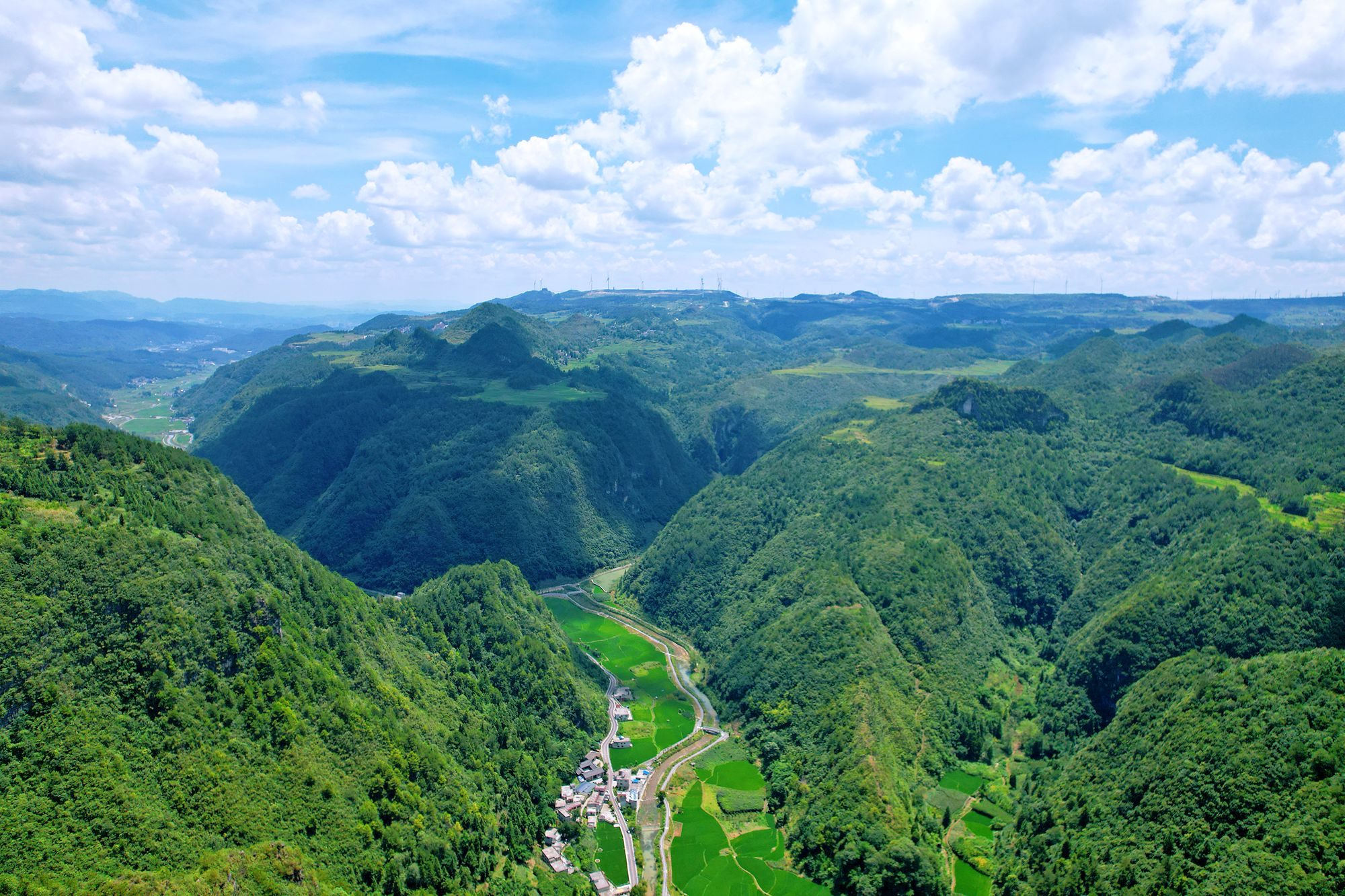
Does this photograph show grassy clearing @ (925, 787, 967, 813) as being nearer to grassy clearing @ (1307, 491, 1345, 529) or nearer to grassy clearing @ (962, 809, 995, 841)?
grassy clearing @ (962, 809, 995, 841)

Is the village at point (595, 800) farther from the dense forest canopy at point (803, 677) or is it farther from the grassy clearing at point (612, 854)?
the dense forest canopy at point (803, 677)

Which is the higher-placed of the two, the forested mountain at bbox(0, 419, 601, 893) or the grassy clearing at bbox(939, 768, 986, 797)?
the forested mountain at bbox(0, 419, 601, 893)

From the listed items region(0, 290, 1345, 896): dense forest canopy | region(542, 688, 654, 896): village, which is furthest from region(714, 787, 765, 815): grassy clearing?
region(542, 688, 654, 896): village

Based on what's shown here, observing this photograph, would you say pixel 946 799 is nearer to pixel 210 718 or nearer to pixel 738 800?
pixel 738 800

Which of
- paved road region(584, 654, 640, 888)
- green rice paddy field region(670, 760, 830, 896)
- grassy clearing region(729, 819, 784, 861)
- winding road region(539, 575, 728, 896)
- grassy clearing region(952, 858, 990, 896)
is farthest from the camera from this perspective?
winding road region(539, 575, 728, 896)

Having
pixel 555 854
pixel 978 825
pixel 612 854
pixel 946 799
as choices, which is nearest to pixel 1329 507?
pixel 978 825

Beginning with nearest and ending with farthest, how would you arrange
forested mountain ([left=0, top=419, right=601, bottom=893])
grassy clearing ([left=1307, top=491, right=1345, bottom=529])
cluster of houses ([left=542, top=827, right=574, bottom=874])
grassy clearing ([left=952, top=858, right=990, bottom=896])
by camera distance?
forested mountain ([left=0, top=419, right=601, bottom=893]), grassy clearing ([left=952, top=858, right=990, bottom=896]), cluster of houses ([left=542, top=827, right=574, bottom=874]), grassy clearing ([left=1307, top=491, right=1345, bottom=529])
